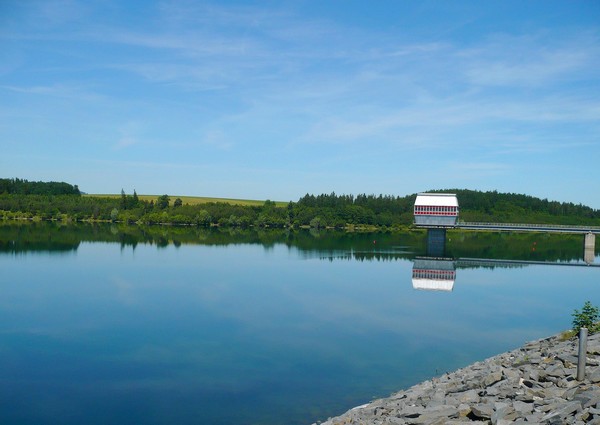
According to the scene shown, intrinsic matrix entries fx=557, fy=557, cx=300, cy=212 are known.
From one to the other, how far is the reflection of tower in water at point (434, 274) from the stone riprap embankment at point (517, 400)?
47844 millimetres

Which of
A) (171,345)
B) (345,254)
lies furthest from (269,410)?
(345,254)

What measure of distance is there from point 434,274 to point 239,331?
4525 centimetres

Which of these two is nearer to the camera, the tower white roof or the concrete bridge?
the concrete bridge

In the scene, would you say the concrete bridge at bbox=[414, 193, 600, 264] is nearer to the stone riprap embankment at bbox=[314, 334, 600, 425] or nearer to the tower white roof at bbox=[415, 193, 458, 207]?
the tower white roof at bbox=[415, 193, 458, 207]

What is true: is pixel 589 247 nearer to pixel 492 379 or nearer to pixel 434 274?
pixel 434 274

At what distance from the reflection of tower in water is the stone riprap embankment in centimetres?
4784

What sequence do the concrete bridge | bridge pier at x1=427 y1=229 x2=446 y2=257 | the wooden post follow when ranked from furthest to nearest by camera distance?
the concrete bridge
bridge pier at x1=427 y1=229 x2=446 y2=257
the wooden post

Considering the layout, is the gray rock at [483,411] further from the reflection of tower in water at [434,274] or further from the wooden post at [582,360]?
the reflection of tower in water at [434,274]

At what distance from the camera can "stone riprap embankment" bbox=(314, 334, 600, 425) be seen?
46.9 feet

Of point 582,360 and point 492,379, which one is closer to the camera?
point 582,360

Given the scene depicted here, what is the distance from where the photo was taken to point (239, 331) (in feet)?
138

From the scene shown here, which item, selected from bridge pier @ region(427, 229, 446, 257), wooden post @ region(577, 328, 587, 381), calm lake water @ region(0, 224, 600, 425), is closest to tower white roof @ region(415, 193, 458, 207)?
bridge pier @ region(427, 229, 446, 257)

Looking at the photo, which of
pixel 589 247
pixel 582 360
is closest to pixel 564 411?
pixel 582 360

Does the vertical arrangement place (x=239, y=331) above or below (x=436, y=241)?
below
